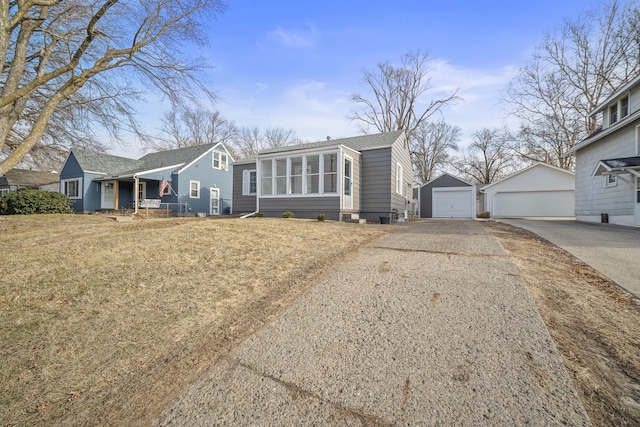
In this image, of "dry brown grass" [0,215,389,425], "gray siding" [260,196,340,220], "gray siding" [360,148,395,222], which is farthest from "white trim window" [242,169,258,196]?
"dry brown grass" [0,215,389,425]

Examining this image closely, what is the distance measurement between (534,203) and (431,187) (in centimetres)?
724

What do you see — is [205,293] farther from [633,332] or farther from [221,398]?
[633,332]

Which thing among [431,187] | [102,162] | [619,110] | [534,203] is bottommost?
[534,203]

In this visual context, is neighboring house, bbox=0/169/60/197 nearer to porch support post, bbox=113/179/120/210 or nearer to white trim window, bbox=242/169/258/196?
porch support post, bbox=113/179/120/210

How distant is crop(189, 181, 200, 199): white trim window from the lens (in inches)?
778

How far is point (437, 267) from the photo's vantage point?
428 cm

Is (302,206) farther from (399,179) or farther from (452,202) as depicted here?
(452,202)

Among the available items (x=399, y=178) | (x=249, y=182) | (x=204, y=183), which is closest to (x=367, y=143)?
(x=399, y=178)

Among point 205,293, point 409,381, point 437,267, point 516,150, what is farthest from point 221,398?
point 516,150

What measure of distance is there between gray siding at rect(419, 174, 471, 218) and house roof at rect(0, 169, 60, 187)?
37.9m

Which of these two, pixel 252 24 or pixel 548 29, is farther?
Answer: pixel 548 29

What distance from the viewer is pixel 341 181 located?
1077 centimetres

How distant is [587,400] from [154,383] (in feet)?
9.38

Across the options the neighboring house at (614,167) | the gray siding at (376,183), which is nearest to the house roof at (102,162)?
the gray siding at (376,183)
